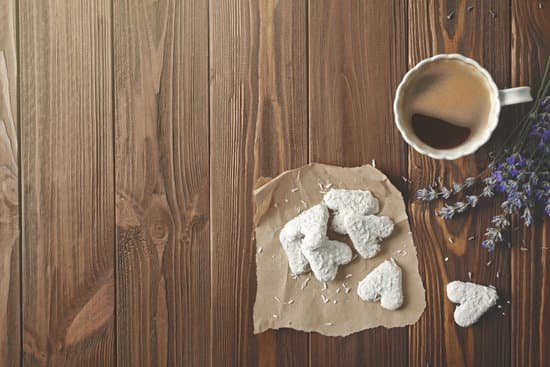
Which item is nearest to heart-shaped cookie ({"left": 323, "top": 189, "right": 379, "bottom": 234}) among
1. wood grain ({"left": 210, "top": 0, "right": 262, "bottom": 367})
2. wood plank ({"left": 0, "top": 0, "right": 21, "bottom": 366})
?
wood grain ({"left": 210, "top": 0, "right": 262, "bottom": 367})

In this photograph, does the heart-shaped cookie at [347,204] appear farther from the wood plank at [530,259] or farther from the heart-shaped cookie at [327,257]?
the wood plank at [530,259]

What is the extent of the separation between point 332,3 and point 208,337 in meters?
0.48

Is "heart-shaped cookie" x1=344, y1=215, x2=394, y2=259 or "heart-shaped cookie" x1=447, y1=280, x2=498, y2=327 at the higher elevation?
"heart-shaped cookie" x1=344, y1=215, x2=394, y2=259

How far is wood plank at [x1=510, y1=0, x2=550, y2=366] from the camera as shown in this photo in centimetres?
75

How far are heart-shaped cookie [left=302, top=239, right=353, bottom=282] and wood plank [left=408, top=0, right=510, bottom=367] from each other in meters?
0.10

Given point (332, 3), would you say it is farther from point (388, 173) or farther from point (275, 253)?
point (275, 253)

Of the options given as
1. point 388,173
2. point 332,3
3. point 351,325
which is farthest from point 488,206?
point 332,3

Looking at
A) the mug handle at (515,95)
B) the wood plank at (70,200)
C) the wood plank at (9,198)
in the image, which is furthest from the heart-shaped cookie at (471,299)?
the wood plank at (9,198)

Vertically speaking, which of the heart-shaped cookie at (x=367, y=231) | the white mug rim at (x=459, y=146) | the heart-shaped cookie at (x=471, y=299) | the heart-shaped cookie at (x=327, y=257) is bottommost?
the heart-shaped cookie at (x=471, y=299)

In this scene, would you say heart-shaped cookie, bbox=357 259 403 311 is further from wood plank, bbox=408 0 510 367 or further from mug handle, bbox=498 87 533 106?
mug handle, bbox=498 87 533 106

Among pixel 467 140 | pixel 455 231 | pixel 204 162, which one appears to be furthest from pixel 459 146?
pixel 204 162

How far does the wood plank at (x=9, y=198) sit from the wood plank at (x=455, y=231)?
0.54m

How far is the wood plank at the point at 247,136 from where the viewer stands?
752mm

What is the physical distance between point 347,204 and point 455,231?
0.15 metres
